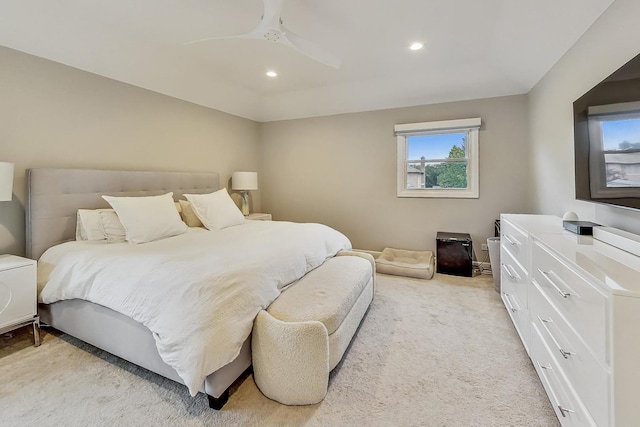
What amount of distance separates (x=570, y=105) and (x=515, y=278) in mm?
1476

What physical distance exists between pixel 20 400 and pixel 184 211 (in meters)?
2.02

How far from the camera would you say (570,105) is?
2336mm

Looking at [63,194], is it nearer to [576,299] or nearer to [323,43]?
[323,43]

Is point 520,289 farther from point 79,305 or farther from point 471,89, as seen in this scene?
point 79,305

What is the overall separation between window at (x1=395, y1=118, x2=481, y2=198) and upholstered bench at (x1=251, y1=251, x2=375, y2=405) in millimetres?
2736

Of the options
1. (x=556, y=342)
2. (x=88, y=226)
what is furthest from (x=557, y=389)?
(x=88, y=226)

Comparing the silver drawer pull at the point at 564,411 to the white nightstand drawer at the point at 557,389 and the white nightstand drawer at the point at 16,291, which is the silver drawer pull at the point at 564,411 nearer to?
the white nightstand drawer at the point at 557,389

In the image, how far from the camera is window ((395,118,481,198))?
3881 mm

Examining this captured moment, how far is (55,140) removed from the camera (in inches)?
103

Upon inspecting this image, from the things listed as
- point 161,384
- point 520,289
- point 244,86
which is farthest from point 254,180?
point 520,289

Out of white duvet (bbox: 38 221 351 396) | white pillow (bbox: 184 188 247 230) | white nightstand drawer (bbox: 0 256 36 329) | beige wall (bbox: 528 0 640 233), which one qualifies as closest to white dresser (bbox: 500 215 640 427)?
beige wall (bbox: 528 0 640 233)

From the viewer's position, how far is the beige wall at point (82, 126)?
2.37 metres

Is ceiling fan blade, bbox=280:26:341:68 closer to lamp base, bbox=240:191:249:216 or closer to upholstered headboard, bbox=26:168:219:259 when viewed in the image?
upholstered headboard, bbox=26:168:219:259

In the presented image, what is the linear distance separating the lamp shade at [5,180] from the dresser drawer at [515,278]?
3.69 metres
